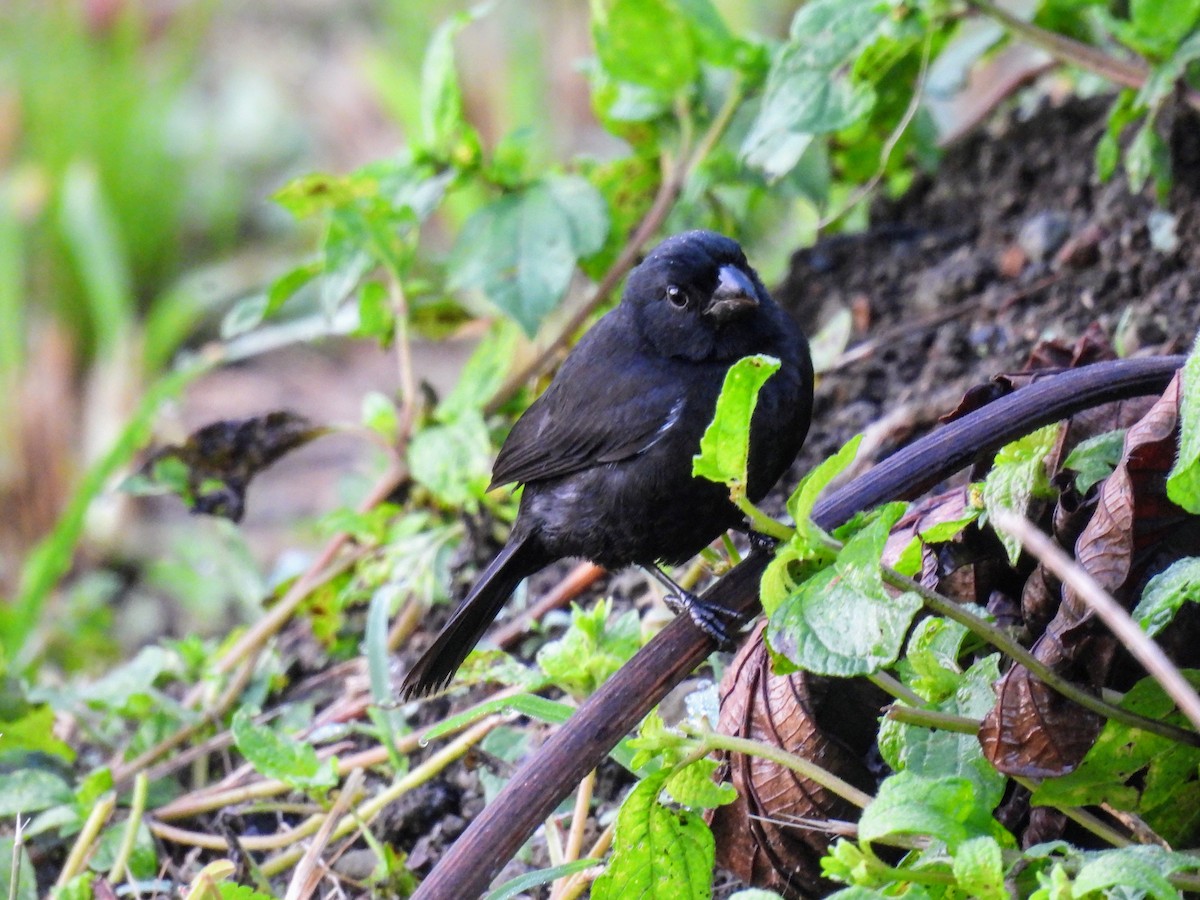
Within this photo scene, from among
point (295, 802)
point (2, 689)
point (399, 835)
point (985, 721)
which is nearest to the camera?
point (985, 721)

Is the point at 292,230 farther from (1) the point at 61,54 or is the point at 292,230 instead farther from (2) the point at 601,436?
(2) the point at 601,436

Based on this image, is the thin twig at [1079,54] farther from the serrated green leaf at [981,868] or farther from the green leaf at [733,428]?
the serrated green leaf at [981,868]

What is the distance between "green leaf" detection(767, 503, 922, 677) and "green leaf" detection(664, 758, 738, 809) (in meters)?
0.26

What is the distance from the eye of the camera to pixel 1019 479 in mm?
2074

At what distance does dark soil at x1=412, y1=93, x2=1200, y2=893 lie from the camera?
3045 millimetres

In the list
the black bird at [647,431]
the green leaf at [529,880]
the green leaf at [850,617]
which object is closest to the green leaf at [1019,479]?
the green leaf at [850,617]

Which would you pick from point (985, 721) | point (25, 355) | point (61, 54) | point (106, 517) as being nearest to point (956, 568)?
point (985, 721)

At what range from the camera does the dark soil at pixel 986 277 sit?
304 cm

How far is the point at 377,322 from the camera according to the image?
3.61 m

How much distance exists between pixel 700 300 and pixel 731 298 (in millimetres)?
123

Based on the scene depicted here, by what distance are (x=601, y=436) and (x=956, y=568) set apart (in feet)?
2.84

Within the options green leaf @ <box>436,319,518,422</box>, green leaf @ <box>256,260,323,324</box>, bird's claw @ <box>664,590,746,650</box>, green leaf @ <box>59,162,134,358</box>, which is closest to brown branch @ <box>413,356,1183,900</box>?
bird's claw @ <box>664,590,746,650</box>

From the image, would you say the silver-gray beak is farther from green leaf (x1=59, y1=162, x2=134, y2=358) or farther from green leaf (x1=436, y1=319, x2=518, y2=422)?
green leaf (x1=59, y1=162, x2=134, y2=358)

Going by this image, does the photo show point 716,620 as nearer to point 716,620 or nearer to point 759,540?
point 716,620
